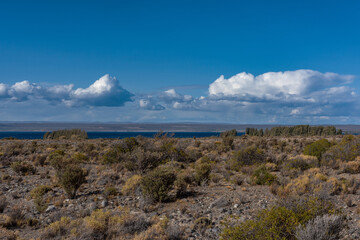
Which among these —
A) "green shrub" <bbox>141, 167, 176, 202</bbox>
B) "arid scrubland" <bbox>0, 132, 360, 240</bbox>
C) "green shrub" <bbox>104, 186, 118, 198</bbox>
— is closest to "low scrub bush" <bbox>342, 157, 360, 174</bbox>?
"arid scrubland" <bbox>0, 132, 360, 240</bbox>

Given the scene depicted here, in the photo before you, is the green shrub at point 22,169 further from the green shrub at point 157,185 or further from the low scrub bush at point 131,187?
the green shrub at point 157,185

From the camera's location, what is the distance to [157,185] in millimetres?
10914

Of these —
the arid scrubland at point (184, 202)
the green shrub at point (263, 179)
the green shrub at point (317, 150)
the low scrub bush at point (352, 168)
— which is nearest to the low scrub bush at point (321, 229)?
the arid scrubland at point (184, 202)

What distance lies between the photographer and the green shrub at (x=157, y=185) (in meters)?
10.8

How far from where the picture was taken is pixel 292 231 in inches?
223

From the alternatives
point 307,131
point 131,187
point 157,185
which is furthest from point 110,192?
point 307,131

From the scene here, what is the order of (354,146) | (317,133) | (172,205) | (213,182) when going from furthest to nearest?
(317,133)
(354,146)
(213,182)
(172,205)

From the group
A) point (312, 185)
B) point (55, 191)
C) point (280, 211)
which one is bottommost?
point (55, 191)

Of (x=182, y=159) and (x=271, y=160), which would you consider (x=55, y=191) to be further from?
(x=271, y=160)

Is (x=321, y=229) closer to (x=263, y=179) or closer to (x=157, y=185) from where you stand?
(x=157, y=185)

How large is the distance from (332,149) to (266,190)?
11.3 meters

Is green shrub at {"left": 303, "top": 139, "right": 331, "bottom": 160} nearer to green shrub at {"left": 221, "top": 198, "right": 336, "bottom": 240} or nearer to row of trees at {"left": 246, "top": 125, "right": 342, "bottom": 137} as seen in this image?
green shrub at {"left": 221, "top": 198, "right": 336, "bottom": 240}

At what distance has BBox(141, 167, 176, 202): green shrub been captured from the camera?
35.3 feet

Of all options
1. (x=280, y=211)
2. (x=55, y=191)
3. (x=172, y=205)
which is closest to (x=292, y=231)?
(x=280, y=211)
